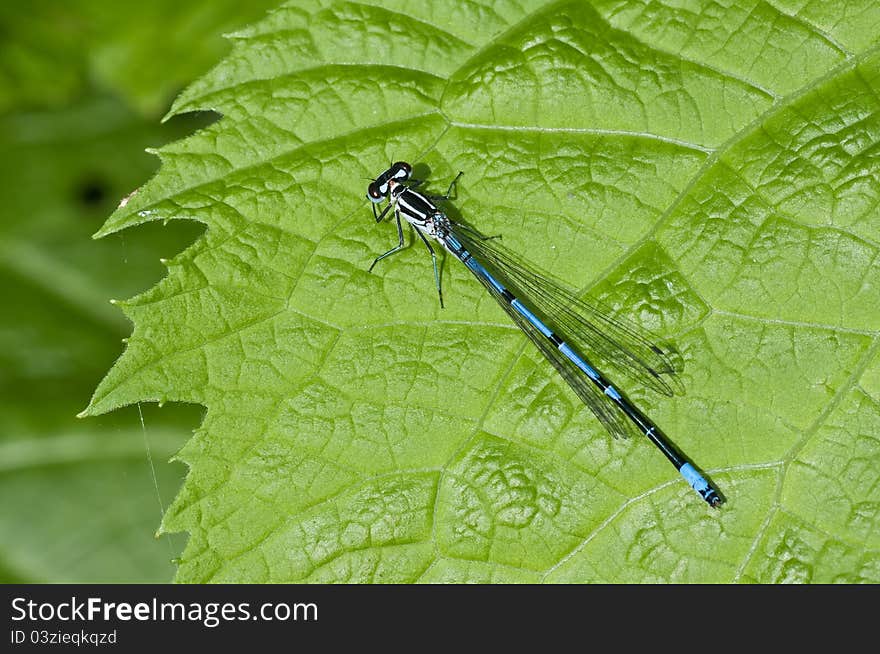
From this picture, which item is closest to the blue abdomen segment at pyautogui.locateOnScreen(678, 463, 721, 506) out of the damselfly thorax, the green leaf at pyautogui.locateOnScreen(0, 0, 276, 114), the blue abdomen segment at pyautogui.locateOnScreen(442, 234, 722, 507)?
the blue abdomen segment at pyautogui.locateOnScreen(442, 234, 722, 507)

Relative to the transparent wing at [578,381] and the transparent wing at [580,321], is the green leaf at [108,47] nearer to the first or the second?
the transparent wing at [580,321]

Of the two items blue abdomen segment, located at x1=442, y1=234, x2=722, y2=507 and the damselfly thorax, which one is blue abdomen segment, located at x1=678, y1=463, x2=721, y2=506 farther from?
the damselfly thorax

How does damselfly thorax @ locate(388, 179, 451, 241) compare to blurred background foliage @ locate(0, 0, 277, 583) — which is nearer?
damselfly thorax @ locate(388, 179, 451, 241)

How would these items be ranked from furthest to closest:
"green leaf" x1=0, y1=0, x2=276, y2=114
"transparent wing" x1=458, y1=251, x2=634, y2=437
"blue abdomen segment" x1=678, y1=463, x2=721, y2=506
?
1. "green leaf" x1=0, y1=0, x2=276, y2=114
2. "transparent wing" x1=458, y1=251, x2=634, y2=437
3. "blue abdomen segment" x1=678, y1=463, x2=721, y2=506

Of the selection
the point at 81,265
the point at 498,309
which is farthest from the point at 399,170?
the point at 81,265

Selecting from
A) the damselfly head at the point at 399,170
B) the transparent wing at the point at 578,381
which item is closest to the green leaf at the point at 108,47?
the damselfly head at the point at 399,170

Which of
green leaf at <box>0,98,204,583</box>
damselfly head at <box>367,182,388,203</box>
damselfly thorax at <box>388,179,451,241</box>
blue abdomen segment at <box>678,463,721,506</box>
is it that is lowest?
blue abdomen segment at <box>678,463,721,506</box>

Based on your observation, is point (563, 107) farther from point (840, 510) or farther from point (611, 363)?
point (840, 510)

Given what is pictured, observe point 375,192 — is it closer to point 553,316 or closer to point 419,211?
point 419,211
